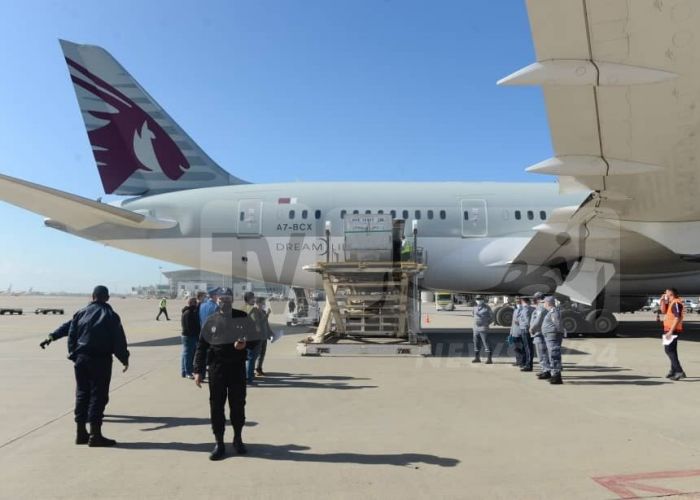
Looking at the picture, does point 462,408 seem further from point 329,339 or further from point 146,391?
point 329,339

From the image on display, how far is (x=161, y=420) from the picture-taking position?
6.22 m

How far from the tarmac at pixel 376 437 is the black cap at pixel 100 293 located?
1.48m

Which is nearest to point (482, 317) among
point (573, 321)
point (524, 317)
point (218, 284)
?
point (524, 317)

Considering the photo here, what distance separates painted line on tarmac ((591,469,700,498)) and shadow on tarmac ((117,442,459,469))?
1.22m

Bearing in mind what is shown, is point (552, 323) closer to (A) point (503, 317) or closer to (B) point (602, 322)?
(B) point (602, 322)

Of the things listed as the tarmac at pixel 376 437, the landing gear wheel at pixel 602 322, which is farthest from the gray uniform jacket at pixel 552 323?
the landing gear wheel at pixel 602 322

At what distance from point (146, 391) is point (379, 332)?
703cm

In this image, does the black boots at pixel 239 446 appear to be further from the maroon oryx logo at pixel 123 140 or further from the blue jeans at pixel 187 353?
the maroon oryx logo at pixel 123 140

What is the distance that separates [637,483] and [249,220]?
1422cm

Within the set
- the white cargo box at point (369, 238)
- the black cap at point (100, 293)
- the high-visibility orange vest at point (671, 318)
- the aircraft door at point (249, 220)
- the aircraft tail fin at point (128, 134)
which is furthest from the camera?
the aircraft door at point (249, 220)

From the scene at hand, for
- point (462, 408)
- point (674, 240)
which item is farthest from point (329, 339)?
point (674, 240)

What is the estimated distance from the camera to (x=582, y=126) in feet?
21.5

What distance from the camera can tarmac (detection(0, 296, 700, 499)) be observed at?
13.3 feet

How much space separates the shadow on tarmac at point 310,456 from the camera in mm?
4625
